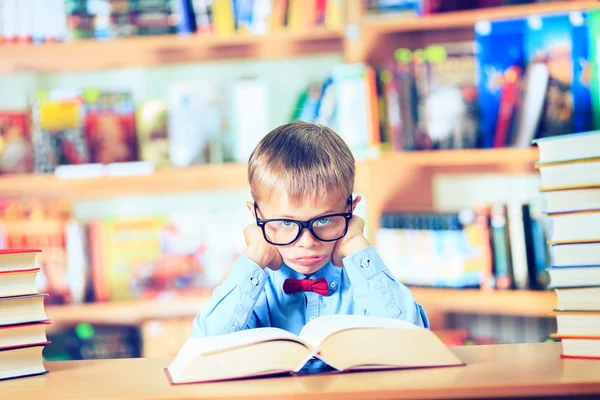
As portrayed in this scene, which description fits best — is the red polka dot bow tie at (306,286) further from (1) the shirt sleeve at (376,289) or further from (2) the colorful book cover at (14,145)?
(2) the colorful book cover at (14,145)

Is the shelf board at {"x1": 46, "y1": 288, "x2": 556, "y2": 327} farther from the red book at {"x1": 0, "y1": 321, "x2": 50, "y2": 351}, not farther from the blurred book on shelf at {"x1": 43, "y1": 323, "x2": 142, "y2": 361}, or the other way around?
the red book at {"x1": 0, "y1": 321, "x2": 50, "y2": 351}

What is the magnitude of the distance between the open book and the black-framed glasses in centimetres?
20

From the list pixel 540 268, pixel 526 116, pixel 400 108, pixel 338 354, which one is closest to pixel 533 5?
pixel 526 116

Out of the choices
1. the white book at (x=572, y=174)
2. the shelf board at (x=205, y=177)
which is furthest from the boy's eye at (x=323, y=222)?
the shelf board at (x=205, y=177)

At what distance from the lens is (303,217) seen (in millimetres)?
1270

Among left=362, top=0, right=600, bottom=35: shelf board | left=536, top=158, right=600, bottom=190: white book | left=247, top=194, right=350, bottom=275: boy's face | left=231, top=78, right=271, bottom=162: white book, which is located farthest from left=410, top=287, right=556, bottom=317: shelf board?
left=536, top=158, right=600, bottom=190: white book

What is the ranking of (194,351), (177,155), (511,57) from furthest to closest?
1. (177,155)
2. (511,57)
3. (194,351)

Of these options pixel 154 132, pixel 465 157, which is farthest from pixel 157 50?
pixel 465 157

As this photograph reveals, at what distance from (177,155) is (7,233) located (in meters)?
0.63

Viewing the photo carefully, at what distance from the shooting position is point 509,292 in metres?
2.38

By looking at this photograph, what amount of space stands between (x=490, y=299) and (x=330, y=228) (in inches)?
48.1

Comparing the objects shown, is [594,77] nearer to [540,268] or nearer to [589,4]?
[589,4]

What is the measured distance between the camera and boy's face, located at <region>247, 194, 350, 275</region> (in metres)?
1.26

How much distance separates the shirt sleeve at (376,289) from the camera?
1.31 meters
